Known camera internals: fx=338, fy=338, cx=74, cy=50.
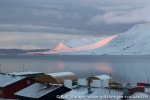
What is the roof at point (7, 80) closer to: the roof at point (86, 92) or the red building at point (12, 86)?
the red building at point (12, 86)

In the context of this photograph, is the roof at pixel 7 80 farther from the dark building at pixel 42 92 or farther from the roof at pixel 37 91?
the roof at pixel 37 91

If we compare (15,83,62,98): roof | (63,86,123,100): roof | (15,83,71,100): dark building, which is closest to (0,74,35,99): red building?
(15,83,71,100): dark building

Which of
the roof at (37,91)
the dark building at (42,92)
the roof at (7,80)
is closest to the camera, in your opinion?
the dark building at (42,92)

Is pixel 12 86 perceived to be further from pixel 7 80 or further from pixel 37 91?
pixel 37 91

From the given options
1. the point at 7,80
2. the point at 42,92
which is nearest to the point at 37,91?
the point at 42,92

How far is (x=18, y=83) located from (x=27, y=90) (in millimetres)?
5262

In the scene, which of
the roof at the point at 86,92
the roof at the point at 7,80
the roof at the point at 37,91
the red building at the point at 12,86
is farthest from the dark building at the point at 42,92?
the roof at the point at 7,80

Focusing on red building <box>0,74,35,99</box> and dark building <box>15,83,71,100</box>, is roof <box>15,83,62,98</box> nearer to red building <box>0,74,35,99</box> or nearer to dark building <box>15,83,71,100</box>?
dark building <box>15,83,71,100</box>

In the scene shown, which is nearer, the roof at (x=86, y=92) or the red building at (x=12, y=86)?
the roof at (x=86, y=92)

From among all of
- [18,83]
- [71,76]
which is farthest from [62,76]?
[18,83]

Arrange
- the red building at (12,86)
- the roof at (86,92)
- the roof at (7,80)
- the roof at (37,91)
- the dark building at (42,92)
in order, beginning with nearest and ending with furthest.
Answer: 1. the roof at (86,92)
2. the dark building at (42,92)
3. the roof at (37,91)
4. the red building at (12,86)
5. the roof at (7,80)

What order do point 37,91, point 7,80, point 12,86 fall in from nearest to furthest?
point 37,91 < point 12,86 < point 7,80

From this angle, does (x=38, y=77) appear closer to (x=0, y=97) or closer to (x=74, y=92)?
(x=0, y=97)

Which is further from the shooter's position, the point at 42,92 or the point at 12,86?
the point at 12,86
